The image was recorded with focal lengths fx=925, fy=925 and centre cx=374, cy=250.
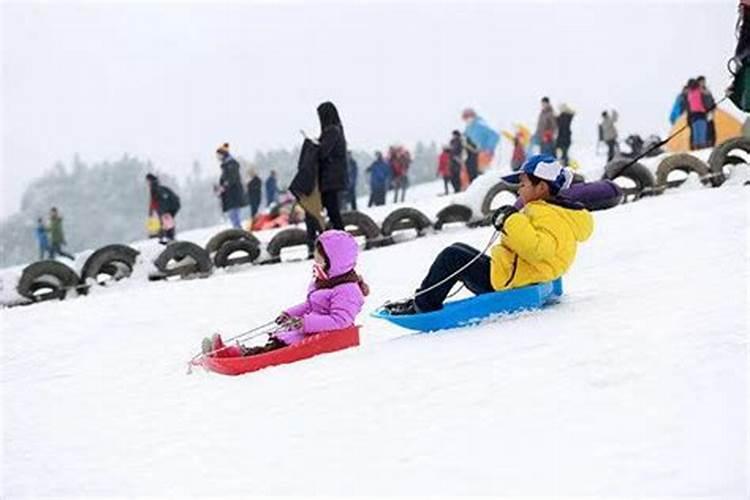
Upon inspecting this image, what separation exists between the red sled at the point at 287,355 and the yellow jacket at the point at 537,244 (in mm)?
905

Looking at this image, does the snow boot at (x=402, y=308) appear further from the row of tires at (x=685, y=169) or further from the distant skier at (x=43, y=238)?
the distant skier at (x=43, y=238)

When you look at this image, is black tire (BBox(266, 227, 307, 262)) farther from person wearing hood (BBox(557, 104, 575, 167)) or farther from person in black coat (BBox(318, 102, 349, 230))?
person wearing hood (BBox(557, 104, 575, 167))

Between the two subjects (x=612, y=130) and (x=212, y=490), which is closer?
(x=212, y=490)

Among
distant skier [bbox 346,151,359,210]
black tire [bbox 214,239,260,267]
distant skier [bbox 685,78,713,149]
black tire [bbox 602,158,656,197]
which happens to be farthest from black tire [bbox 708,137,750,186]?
distant skier [bbox 346,151,359,210]

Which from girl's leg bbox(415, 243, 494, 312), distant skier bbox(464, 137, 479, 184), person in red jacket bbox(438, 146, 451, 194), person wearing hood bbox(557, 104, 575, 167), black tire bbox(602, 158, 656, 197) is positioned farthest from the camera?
person in red jacket bbox(438, 146, 451, 194)

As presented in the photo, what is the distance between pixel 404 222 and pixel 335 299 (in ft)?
17.3

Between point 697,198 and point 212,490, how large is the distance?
6.69 meters

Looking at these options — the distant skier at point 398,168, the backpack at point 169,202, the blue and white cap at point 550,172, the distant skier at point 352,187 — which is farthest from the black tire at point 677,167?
the distant skier at point 398,168

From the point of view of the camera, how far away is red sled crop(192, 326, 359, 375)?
16.1 feet

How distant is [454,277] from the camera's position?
501 cm

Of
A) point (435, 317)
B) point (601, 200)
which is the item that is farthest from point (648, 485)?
point (601, 200)

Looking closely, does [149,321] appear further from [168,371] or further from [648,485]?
[648,485]

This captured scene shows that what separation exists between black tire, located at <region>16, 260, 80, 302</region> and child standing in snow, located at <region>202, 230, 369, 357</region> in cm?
451

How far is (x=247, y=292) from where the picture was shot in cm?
777
